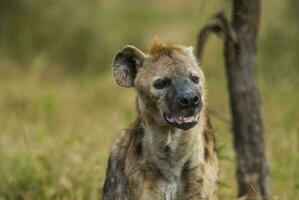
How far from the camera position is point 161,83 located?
6586 millimetres

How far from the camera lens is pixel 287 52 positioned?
13.1m

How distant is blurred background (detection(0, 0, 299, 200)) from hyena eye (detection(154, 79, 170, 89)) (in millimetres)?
1013

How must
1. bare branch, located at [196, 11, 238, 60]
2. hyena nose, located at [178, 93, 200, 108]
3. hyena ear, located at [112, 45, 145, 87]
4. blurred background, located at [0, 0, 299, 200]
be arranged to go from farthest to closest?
blurred background, located at [0, 0, 299, 200] → bare branch, located at [196, 11, 238, 60] → hyena ear, located at [112, 45, 145, 87] → hyena nose, located at [178, 93, 200, 108]

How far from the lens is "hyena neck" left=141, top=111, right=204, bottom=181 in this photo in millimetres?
6625

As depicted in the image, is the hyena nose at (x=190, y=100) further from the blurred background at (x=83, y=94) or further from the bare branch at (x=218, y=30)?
the bare branch at (x=218, y=30)

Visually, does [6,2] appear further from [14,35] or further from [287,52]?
[287,52]

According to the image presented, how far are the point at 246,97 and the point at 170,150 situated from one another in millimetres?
1783

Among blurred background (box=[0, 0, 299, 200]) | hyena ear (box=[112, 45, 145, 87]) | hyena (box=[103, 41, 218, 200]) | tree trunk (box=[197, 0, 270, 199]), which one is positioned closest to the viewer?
hyena (box=[103, 41, 218, 200])

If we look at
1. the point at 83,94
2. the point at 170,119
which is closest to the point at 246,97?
the point at 170,119

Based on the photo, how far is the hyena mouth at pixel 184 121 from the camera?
20.9 feet

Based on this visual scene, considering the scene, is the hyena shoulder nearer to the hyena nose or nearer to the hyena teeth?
the hyena teeth

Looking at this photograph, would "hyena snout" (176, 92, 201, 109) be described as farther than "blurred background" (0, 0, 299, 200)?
No

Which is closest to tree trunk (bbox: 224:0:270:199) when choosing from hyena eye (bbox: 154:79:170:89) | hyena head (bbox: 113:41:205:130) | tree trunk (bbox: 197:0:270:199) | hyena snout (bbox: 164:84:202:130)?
tree trunk (bbox: 197:0:270:199)

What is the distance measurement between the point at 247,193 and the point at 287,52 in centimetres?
513
